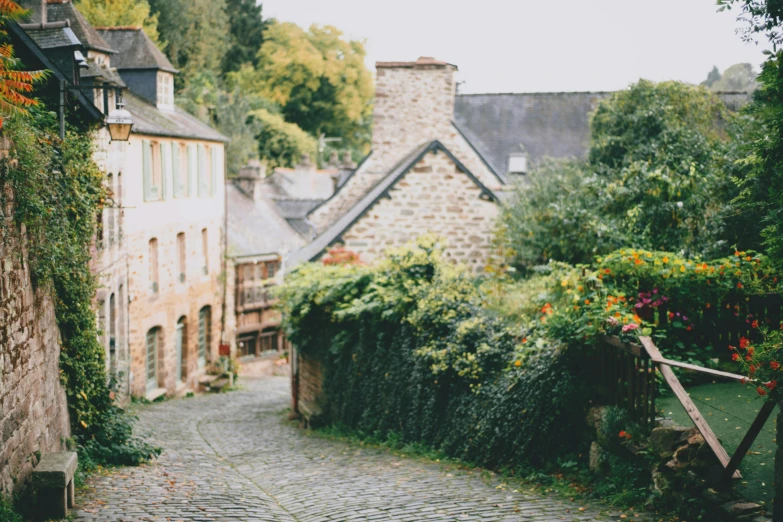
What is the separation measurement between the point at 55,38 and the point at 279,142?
39.1 m

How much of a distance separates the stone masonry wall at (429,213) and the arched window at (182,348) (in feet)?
31.0

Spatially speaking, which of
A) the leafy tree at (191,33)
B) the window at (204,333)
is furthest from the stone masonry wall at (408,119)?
the leafy tree at (191,33)

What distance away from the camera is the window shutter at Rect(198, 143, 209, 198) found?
2743 centimetres

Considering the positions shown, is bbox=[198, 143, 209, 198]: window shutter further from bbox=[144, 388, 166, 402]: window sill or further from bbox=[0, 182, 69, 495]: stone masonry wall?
bbox=[0, 182, 69, 495]: stone masonry wall

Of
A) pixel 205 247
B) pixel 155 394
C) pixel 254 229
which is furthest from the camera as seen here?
pixel 254 229

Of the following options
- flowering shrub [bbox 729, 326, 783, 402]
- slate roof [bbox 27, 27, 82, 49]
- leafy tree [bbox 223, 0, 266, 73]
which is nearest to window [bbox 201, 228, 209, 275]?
slate roof [bbox 27, 27, 82, 49]

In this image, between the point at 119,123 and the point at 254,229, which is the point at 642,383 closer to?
the point at 119,123

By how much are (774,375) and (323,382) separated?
1219 centimetres

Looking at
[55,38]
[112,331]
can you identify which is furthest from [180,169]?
[55,38]

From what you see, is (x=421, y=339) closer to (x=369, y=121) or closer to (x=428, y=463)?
(x=428, y=463)

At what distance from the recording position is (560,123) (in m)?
30.5

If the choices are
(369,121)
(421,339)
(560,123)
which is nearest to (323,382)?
(421,339)

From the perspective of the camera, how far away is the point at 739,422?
7.96 meters

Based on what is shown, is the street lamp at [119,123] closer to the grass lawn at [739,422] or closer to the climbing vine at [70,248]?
the climbing vine at [70,248]
